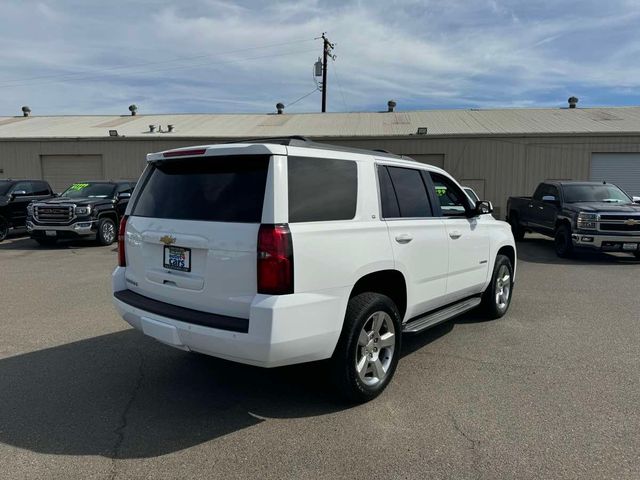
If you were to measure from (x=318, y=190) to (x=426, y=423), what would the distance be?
1828 millimetres

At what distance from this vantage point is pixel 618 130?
2102 centimetres

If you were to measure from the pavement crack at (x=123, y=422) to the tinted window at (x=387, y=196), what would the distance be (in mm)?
2451

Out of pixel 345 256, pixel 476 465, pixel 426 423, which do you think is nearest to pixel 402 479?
pixel 476 465

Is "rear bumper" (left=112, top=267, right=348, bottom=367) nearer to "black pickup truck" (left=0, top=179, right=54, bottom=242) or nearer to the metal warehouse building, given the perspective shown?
"black pickup truck" (left=0, top=179, right=54, bottom=242)

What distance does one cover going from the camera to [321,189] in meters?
3.50

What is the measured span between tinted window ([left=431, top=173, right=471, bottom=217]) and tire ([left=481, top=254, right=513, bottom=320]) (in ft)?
3.47

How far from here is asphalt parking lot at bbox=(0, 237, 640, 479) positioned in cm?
296

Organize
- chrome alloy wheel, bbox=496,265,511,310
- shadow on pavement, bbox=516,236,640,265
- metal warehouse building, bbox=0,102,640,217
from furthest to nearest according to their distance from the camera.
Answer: metal warehouse building, bbox=0,102,640,217 < shadow on pavement, bbox=516,236,640,265 < chrome alloy wheel, bbox=496,265,511,310

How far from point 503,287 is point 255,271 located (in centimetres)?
422

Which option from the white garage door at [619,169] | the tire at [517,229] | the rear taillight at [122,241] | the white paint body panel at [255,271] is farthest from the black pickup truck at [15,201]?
the white garage door at [619,169]

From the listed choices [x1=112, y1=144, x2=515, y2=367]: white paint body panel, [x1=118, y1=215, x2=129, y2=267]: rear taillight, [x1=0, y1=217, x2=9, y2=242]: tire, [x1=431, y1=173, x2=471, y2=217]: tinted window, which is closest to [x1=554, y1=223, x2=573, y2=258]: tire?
[x1=431, y1=173, x2=471, y2=217]: tinted window

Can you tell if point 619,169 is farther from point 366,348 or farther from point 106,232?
point 366,348

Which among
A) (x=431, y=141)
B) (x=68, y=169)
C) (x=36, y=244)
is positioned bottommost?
(x=36, y=244)

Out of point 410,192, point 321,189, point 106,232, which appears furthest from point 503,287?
point 106,232
